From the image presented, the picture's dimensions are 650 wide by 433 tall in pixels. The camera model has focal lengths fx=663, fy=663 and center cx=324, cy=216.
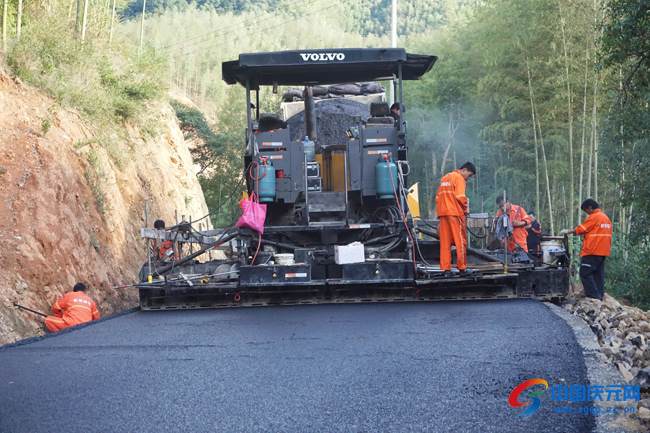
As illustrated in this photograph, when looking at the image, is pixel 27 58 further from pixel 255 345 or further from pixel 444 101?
pixel 444 101

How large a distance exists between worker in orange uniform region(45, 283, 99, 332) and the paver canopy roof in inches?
121

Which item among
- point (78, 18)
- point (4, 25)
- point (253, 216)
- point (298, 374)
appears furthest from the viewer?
point (78, 18)

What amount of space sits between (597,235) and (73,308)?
590 cm

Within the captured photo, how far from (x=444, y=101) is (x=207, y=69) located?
30952 millimetres

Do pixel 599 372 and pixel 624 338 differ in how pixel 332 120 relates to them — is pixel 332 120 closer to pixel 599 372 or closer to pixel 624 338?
pixel 624 338

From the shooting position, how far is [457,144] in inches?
1109

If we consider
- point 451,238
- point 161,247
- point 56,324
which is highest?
point 451,238

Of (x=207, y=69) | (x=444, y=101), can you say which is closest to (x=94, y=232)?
(x=444, y=101)

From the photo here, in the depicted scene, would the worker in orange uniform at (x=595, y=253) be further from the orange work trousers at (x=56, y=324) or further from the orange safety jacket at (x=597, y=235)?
the orange work trousers at (x=56, y=324)

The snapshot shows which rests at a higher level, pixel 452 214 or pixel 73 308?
pixel 452 214

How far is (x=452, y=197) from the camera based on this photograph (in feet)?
24.0

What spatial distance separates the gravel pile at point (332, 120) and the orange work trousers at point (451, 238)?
295 cm

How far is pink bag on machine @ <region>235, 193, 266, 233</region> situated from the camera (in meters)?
7.34

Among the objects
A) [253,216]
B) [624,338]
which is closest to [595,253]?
[624,338]
